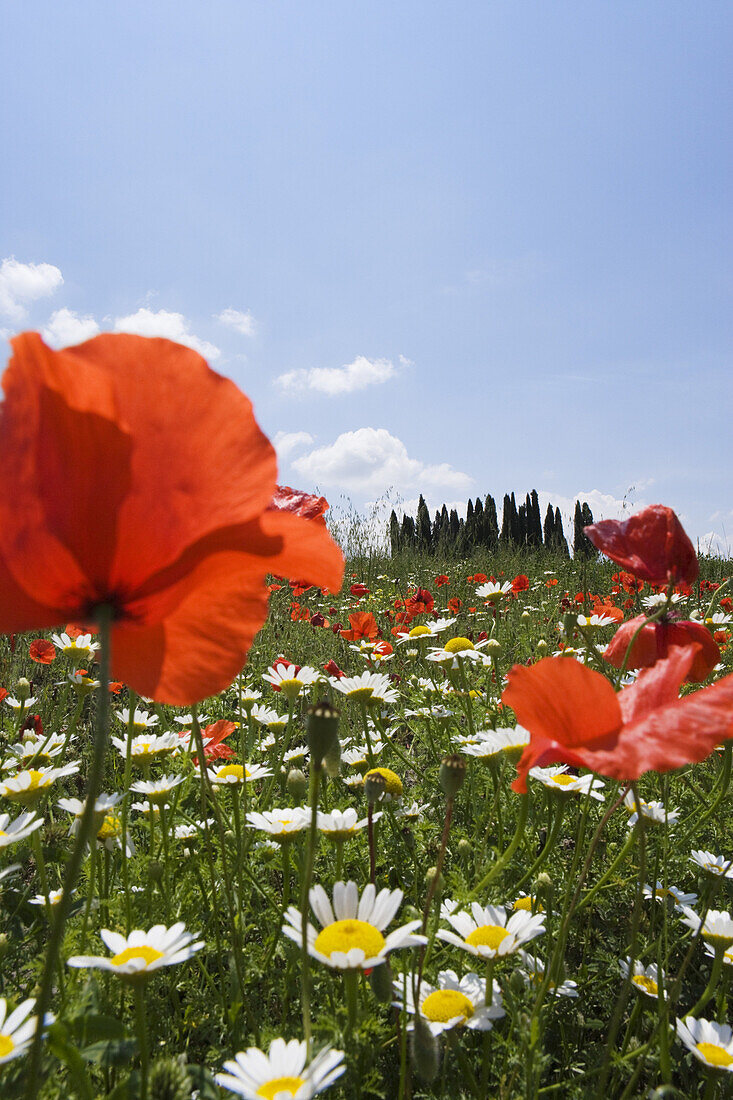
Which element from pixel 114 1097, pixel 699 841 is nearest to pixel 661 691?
pixel 114 1097

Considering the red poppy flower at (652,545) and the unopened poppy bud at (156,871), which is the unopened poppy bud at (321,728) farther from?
the unopened poppy bud at (156,871)

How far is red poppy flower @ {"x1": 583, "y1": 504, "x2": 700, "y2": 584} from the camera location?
116 cm

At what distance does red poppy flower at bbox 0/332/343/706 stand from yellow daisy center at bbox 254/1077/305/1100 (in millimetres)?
467

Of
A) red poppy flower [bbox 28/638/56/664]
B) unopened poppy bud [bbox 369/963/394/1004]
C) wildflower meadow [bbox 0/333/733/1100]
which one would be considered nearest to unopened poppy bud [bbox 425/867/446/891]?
wildflower meadow [bbox 0/333/733/1100]

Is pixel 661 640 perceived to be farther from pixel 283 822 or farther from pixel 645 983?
pixel 283 822

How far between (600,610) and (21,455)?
2.82 meters

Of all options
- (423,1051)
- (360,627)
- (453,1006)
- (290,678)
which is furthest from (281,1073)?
(360,627)

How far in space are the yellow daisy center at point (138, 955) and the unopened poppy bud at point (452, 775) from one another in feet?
1.66

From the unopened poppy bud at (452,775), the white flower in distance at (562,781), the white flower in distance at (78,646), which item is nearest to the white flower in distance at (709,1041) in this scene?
the white flower in distance at (562,781)

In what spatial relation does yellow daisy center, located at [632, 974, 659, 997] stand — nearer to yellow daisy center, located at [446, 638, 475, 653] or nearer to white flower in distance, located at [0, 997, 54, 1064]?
white flower in distance, located at [0, 997, 54, 1064]

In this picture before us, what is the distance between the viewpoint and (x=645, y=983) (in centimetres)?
140

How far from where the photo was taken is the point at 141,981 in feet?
3.14

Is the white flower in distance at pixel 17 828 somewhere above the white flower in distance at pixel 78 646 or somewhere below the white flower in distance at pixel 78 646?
below

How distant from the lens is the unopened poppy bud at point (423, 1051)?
811 millimetres
